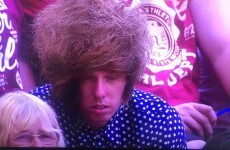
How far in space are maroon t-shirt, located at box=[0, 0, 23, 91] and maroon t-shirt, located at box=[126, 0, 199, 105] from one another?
48cm

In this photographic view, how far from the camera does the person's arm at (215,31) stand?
1.63 metres

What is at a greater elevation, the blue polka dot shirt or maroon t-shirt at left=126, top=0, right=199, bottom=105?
maroon t-shirt at left=126, top=0, right=199, bottom=105

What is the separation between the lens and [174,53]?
164 centimetres

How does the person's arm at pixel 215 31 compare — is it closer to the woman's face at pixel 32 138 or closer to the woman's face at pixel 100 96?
the woman's face at pixel 100 96

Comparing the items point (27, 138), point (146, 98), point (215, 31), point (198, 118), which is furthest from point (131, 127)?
point (215, 31)

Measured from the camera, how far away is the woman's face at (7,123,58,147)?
1.52 m

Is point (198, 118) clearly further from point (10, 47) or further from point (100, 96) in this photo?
point (10, 47)

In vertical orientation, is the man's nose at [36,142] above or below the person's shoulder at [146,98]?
below

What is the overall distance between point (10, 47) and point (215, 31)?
2.44 feet

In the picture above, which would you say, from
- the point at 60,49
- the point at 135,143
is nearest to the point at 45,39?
the point at 60,49

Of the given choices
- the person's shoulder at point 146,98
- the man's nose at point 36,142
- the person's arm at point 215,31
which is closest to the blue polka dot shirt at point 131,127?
the person's shoulder at point 146,98

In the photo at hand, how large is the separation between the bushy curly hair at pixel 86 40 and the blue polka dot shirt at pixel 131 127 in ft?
0.25

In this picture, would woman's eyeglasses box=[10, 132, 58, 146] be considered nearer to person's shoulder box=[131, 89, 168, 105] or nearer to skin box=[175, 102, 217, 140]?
person's shoulder box=[131, 89, 168, 105]

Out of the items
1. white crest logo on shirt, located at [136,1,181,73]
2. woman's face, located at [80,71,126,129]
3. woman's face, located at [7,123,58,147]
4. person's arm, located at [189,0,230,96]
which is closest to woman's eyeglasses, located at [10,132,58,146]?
woman's face, located at [7,123,58,147]
